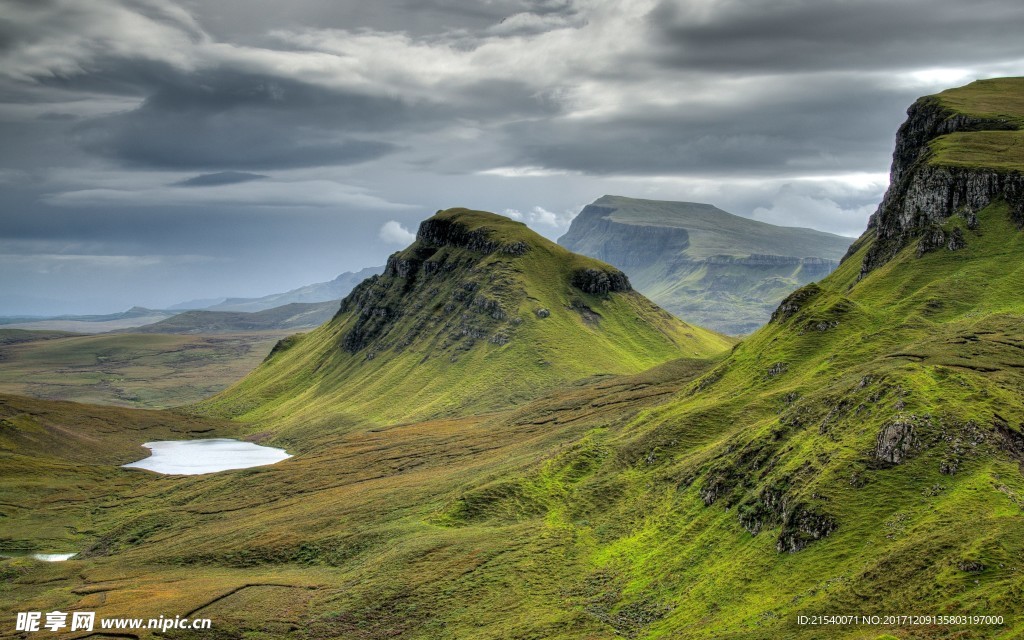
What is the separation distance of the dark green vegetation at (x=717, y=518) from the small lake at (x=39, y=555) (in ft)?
12.8

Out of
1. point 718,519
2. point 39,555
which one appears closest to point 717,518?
point 718,519

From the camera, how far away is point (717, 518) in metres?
108

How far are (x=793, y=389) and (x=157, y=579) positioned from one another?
387 ft

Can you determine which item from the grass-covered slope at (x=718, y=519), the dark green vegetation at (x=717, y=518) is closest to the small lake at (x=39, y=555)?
the dark green vegetation at (x=717, y=518)

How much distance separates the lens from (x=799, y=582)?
84.2 metres

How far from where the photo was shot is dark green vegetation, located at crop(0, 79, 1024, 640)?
82000 millimetres

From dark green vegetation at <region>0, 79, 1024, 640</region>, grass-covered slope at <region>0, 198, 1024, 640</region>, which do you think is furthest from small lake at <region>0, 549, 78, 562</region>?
grass-covered slope at <region>0, 198, 1024, 640</region>

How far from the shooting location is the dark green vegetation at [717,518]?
82000 millimetres

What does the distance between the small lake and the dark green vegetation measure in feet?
12.8

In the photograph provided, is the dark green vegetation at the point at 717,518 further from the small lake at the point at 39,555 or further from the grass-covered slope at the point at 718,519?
the small lake at the point at 39,555

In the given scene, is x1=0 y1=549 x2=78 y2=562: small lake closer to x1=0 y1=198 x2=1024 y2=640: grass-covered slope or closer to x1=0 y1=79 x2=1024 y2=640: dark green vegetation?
x1=0 y1=79 x2=1024 y2=640: dark green vegetation

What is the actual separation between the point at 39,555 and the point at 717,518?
15429 centimetres

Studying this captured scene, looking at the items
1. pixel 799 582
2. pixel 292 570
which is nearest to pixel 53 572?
pixel 292 570

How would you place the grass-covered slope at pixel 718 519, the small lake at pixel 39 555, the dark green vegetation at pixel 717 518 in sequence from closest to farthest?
the grass-covered slope at pixel 718 519 < the dark green vegetation at pixel 717 518 < the small lake at pixel 39 555
